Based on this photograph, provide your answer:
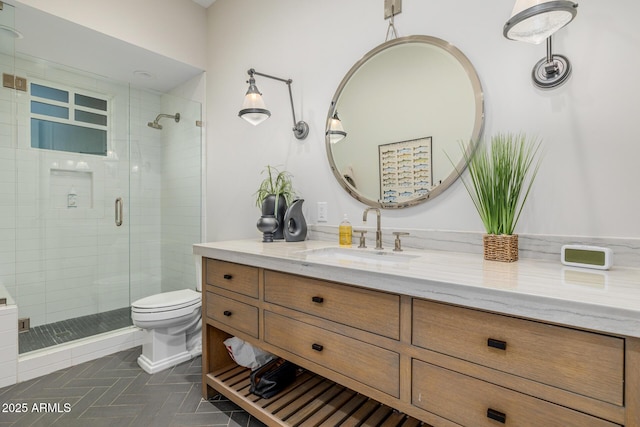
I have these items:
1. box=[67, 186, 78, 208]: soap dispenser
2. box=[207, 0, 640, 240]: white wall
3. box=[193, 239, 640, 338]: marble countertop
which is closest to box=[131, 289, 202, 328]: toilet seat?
box=[207, 0, 640, 240]: white wall

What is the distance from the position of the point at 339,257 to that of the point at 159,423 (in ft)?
4.05

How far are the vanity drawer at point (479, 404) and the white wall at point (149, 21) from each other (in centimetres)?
293

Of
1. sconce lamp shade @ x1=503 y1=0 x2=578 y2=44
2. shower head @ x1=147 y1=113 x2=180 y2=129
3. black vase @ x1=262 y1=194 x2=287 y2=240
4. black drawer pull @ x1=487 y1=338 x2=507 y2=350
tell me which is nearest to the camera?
black drawer pull @ x1=487 y1=338 x2=507 y2=350

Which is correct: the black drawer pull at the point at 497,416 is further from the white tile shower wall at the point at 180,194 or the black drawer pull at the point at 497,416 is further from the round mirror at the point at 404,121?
the white tile shower wall at the point at 180,194

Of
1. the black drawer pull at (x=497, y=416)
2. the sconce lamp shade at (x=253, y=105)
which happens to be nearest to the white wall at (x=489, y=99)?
the sconce lamp shade at (x=253, y=105)

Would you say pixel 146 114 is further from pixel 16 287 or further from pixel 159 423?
pixel 159 423

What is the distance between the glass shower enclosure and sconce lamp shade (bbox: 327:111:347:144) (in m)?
1.64

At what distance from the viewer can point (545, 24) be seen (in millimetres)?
1067

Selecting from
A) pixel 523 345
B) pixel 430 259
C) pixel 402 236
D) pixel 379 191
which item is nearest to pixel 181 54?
pixel 379 191

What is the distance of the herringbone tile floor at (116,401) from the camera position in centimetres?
161

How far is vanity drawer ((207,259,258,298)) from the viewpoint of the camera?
4.84 feet

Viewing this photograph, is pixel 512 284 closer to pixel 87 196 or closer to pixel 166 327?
pixel 166 327

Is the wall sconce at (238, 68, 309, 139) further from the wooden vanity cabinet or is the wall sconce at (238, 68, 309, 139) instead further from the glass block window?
the glass block window

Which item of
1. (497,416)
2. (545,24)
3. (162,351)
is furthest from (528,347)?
(162,351)
